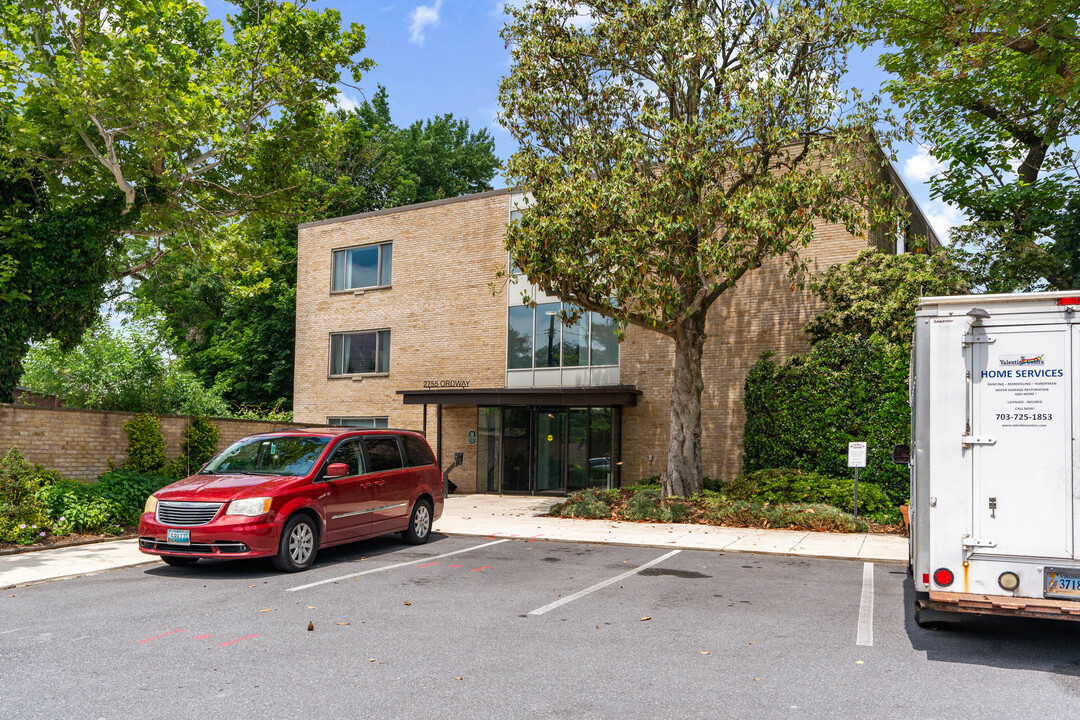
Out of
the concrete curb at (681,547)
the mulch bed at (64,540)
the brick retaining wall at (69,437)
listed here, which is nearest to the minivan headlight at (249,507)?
the mulch bed at (64,540)

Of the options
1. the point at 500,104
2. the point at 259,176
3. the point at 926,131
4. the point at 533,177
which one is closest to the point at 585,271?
the point at 533,177

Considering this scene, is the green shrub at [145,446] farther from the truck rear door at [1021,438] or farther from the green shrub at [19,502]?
the truck rear door at [1021,438]

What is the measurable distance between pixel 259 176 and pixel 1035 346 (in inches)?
622

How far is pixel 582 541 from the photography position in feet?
42.4

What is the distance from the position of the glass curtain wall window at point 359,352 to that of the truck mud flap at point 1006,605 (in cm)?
2088

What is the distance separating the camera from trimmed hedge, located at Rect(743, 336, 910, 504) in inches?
622

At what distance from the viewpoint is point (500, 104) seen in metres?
16.9

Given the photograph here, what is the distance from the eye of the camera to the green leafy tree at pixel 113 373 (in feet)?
68.4

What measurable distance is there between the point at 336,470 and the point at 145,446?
6351mm

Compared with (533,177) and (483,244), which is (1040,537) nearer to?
(533,177)

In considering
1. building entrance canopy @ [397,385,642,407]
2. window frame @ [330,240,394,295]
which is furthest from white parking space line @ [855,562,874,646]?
A: window frame @ [330,240,394,295]

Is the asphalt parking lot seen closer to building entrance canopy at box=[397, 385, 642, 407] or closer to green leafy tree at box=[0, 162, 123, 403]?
green leafy tree at box=[0, 162, 123, 403]

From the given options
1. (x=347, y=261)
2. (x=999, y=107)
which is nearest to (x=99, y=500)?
(x=347, y=261)

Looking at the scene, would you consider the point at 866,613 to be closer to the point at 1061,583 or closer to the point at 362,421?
the point at 1061,583
